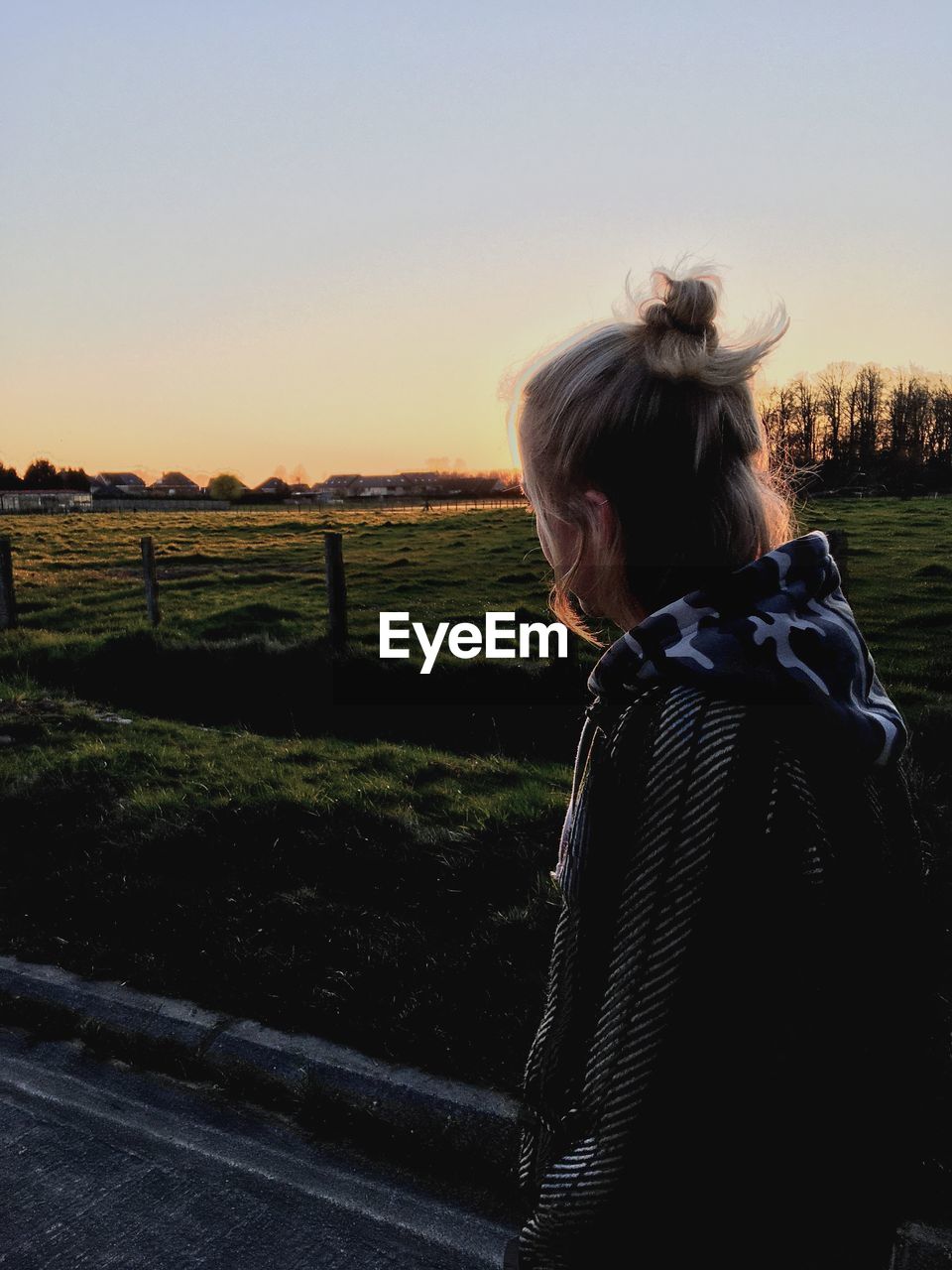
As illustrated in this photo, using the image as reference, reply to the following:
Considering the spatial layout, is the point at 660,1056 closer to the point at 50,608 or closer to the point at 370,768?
the point at 370,768

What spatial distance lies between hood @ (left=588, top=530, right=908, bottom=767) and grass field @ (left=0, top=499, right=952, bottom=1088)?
34.2 inches

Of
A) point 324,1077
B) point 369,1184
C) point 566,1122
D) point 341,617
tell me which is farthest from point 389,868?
point 341,617

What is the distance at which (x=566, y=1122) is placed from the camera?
4.10ft

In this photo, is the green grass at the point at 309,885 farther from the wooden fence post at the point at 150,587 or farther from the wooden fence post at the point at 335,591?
the wooden fence post at the point at 150,587

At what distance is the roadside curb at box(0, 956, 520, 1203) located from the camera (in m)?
3.11

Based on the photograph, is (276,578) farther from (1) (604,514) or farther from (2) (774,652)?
(2) (774,652)

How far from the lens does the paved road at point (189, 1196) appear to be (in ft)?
8.97

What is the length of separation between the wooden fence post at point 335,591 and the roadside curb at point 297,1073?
654cm

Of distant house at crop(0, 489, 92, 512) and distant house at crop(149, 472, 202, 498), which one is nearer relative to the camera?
distant house at crop(0, 489, 92, 512)

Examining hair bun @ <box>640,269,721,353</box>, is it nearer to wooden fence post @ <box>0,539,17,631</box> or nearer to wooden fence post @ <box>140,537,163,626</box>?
wooden fence post @ <box>140,537,163,626</box>

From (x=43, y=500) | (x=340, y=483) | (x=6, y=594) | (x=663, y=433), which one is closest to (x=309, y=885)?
(x=663, y=433)

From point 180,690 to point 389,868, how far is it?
6.31m

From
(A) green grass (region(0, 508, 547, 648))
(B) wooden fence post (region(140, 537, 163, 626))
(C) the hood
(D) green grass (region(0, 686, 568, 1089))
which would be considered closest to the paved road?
(D) green grass (region(0, 686, 568, 1089))

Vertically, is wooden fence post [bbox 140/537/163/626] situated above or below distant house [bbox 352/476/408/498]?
below
